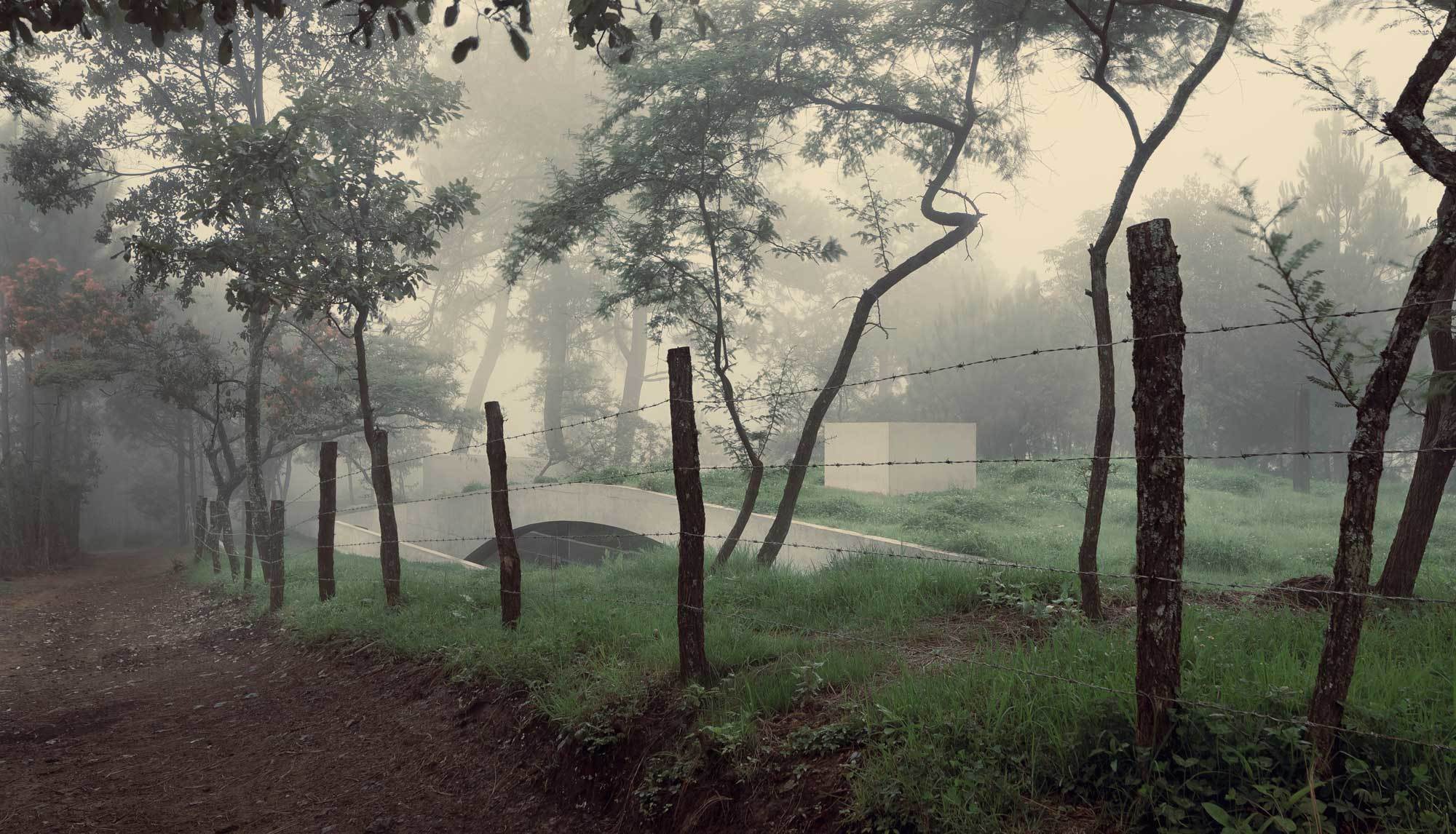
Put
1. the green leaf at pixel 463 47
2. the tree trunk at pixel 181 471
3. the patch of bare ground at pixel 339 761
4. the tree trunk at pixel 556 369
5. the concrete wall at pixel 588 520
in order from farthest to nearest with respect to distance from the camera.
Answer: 1. the tree trunk at pixel 556 369
2. the tree trunk at pixel 181 471
3. the concrete wall at pixel 588 520
4. the patch of bare ground at pixel 339 761
5. the green leaf at pixel 463 47

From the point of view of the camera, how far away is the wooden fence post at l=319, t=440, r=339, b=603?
8812 mm

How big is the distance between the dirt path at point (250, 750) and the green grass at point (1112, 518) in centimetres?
582

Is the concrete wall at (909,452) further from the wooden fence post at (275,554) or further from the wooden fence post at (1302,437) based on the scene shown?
the wooden fence post at (275,554)

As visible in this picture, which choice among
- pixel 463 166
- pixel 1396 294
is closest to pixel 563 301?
pixel 463 166

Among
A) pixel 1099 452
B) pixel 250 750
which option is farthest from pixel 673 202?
pixel 250 750

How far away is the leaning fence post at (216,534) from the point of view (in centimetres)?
1497

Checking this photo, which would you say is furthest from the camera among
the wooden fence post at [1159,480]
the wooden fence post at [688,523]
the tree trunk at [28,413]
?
the tree trunk at [28,413]

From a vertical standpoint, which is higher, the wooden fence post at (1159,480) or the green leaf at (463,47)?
the green leaf at (463,47)

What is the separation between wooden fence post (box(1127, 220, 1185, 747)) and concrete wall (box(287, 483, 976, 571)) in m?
5.62

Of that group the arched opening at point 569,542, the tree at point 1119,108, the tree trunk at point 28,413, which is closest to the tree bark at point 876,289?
the tree at point 1119,108

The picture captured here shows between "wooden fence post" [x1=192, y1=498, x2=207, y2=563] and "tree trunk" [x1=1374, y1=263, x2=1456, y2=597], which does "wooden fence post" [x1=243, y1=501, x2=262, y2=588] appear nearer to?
"wooden fence post" [x1=192, y1=498, x2=207, y2=563]

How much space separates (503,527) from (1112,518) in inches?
470

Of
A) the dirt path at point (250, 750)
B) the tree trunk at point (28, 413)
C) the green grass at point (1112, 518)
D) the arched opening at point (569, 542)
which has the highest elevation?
the tree trunk at point (28, 413)

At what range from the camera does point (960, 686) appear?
3846 millimetres
